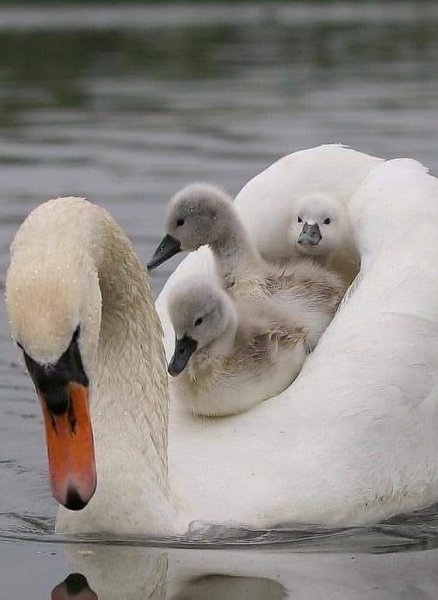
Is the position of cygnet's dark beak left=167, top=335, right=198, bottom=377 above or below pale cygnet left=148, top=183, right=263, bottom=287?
below

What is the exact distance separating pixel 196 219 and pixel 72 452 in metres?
2.53

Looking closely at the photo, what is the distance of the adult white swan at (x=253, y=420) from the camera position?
4.93 m

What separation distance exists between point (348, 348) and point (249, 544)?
917mm

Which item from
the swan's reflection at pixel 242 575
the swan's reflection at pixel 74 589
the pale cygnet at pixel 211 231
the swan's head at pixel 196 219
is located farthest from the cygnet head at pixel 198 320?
the swan's reflection at pixel 74 589

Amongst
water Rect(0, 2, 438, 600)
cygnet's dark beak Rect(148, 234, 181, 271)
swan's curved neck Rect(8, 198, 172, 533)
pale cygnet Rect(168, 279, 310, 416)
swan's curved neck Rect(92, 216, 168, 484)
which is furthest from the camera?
cygnet's dark beak Rect(148, 234, 181, 271)

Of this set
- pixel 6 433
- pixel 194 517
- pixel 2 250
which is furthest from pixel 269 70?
pixel 194 517

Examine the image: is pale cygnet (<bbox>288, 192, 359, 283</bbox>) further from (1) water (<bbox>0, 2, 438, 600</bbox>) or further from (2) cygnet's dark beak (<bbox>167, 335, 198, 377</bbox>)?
(1) water (<bbox>0, 2, 438, 600</bbox>)

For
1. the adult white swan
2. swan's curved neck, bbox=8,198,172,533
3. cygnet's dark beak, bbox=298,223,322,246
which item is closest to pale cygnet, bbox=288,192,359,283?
cygnet's dark beak, bbox=298,223,322,246

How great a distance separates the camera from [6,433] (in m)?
7.58

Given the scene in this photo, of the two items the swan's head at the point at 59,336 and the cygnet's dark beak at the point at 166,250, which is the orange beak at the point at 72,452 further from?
the cygnet's dark beak at the point at 166,250

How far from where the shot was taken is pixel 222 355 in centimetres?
623

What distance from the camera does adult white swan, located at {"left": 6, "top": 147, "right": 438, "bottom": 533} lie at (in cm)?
493

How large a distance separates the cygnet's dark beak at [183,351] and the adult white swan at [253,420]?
0.20m

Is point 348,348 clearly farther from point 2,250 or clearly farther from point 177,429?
point 2,250
